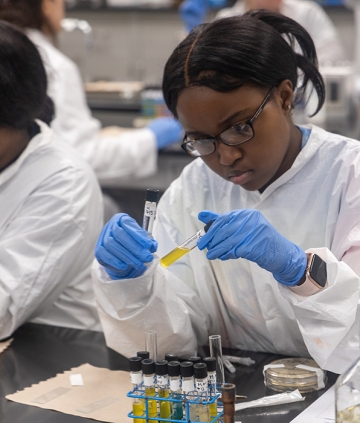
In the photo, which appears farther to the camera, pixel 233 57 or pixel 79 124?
pixel 79 124

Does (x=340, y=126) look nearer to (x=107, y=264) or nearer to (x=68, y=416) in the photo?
(x=107, y=264)

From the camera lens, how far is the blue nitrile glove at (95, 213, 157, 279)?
4.92 ft

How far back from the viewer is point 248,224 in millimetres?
1380

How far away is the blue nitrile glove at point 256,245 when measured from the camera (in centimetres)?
137

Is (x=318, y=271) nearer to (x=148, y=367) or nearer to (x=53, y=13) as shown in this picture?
(x=148, y=367)

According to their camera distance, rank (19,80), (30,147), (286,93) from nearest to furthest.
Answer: (286,93), (19,80), (30,147)

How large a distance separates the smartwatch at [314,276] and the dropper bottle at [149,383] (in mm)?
351

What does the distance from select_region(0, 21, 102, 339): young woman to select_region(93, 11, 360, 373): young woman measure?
29cm

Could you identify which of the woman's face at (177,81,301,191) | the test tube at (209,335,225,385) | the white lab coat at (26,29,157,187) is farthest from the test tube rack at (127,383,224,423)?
the white lab coat at (26,29,157,187)

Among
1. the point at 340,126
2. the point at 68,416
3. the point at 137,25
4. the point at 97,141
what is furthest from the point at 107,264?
the point at 137,25

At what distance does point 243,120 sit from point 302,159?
0.77 ft

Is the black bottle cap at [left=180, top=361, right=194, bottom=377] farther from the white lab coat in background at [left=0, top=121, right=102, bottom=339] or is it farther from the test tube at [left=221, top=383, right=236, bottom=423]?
the white lab coat in background at [left=0, top=121, right=102, bottom=339]

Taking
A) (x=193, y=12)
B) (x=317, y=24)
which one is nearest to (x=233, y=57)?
(x=193, y=12)

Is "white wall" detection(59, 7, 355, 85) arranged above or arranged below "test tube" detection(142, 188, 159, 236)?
below
